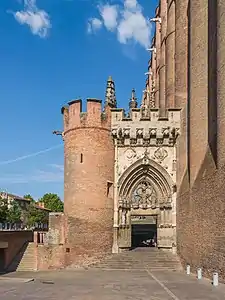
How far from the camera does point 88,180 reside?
26.9m

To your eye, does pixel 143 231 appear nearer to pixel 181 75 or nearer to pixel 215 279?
pixel 181 75

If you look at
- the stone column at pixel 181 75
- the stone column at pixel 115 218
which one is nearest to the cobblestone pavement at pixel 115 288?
the stone column at pixel 115 218

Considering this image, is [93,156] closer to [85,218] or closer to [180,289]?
[85,218]

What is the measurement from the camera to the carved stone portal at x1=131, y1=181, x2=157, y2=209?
95.1 ft

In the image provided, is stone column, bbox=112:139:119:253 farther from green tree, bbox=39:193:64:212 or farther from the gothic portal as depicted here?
green tree, bbox=39:193:64:212

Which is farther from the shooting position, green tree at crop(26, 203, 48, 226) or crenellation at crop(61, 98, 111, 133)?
green tree at crop(26, 203, 48, 226)

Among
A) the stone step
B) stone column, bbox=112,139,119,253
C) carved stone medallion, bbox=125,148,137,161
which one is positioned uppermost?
carved stone medallion, bbox=125,148,137,161

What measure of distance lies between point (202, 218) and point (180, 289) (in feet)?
15.7

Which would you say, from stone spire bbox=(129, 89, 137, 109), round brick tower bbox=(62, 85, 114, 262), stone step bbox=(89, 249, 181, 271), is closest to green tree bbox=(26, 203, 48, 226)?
stone spire bbox=(129, 89, 137, 109)

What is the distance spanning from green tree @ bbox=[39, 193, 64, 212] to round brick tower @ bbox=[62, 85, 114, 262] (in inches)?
2410

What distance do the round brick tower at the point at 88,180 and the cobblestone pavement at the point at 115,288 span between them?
16.9ft

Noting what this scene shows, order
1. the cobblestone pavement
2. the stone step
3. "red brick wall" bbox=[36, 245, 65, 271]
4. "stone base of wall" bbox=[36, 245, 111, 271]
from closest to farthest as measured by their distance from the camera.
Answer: the cobblestone pavement
the stone step
"stone base of wall" bbox=[36, 245, 111, 271]
"red brick wall" bbox=[36, 245, 65, 271]

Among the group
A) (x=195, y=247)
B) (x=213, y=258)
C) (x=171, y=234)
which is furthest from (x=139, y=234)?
(x=213, y=258)

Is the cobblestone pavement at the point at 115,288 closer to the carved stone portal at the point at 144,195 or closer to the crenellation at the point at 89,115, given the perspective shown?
the carved stone portal at the point at 144,195
